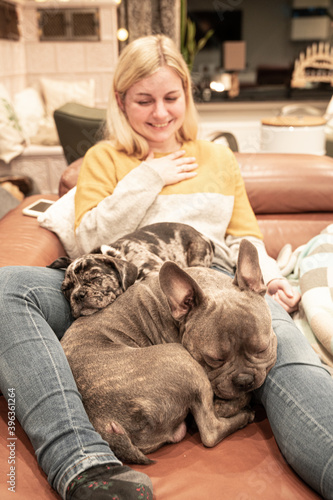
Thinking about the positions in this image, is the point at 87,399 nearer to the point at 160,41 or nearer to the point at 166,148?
the point at 166,148

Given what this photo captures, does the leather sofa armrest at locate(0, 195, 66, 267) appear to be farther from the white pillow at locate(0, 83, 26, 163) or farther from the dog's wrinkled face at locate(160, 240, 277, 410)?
the white pillow at locate(0, 83, 26, 163)

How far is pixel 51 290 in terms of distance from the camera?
1611 mm

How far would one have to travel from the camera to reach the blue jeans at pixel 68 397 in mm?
1193

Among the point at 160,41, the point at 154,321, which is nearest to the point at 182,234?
the point at 154,321

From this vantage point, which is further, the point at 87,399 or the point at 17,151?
the point at 17,151

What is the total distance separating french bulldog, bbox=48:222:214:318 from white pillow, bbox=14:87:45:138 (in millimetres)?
4662

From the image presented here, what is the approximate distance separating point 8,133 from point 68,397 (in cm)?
464

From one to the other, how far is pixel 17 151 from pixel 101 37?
2813 mm

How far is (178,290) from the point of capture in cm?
137

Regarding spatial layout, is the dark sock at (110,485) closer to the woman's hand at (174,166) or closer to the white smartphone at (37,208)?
the woman's hand at (174,166)

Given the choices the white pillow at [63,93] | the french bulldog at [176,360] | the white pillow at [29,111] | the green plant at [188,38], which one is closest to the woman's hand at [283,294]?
the french bulldog at [176,360]

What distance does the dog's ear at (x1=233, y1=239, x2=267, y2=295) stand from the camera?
1.43m

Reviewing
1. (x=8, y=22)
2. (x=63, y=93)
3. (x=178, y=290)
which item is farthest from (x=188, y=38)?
(x=178, y=290)

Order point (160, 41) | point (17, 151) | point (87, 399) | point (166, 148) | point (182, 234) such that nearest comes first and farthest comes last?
1. point (87, 399)
2. point (182, 234)
3. point (160, 41)
4. point (166, 148)
5. point (17, 151)
